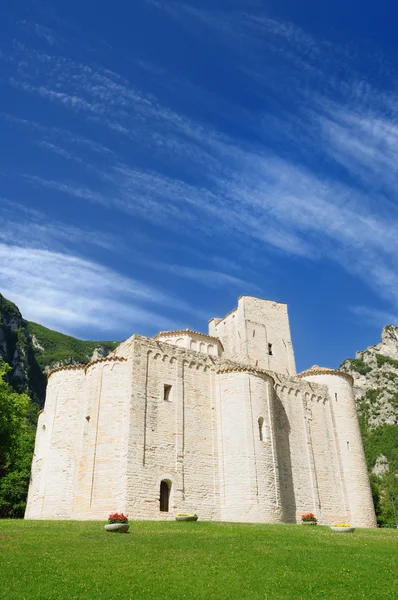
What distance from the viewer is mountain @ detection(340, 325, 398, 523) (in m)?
80.0

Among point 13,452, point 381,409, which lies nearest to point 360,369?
point 381,409

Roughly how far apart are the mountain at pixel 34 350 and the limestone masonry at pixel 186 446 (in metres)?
85.0

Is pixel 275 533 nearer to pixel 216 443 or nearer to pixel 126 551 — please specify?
pixel 126 551

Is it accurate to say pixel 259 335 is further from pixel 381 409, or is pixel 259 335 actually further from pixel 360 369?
pixel 360 369

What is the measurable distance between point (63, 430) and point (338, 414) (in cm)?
2030

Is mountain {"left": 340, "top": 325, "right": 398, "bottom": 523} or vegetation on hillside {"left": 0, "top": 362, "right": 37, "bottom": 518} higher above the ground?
mountain {"left": 340, "top": 325, "right": 398, "bottom": 523}

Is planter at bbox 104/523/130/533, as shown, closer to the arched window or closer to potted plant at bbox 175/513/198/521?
potted plant at bbox 175/513/198/521

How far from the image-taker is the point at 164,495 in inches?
1081

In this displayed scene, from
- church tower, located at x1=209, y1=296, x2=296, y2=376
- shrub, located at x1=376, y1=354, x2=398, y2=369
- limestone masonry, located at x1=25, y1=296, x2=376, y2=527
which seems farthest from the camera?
shrub, located at x1=376, y1=354, x2=398, y2=369

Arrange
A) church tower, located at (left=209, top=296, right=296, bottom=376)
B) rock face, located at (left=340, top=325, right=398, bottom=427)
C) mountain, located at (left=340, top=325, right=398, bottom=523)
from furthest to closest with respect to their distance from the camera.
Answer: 1. rock face, located at (left=340, top=325, right=398, bottom=427)
2. mountain, located at (left=340, top=325, right=398, bottom=523)
3. church tower, located at (left=209, top=296, right=296, bottom=376)

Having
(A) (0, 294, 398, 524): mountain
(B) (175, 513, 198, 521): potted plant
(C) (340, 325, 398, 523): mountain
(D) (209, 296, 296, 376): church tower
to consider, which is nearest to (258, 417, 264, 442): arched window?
(B) (175, 513, 198, 521): potted plant

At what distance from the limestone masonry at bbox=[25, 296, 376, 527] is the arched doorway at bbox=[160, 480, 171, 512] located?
0.05m

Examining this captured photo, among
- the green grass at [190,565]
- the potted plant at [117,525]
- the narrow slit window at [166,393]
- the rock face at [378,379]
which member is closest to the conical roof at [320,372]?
the narrow slit window at [166,393]

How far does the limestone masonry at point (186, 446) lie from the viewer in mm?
26638
